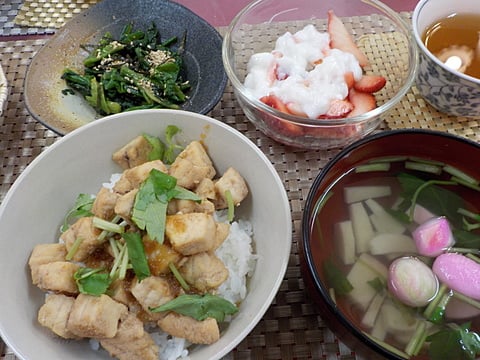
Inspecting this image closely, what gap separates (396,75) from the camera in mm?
1732

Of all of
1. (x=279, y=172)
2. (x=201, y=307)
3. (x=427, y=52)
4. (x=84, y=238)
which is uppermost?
(x=427, y=52)

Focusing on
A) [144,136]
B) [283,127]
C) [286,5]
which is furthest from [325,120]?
[286,5]

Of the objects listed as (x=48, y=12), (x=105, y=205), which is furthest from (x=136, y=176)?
(x=48, y=12)

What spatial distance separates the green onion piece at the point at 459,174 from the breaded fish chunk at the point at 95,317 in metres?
0.96

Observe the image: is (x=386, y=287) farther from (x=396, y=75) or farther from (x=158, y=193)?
(x=396, y=75)

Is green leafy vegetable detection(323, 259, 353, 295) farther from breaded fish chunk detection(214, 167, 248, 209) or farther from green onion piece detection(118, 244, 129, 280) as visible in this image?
green onion piece detection(118, 244, 129, 280)

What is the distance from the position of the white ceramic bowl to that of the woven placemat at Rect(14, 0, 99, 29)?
0.93 metres

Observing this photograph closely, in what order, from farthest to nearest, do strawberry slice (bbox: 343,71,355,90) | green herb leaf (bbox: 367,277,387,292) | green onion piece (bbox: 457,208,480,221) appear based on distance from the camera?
strawberry slice (bbox: 343,71,355,90)
green onion piece (bbox: 457,208,480,221)
green herb leaf (bbox: 367,277,387,292)

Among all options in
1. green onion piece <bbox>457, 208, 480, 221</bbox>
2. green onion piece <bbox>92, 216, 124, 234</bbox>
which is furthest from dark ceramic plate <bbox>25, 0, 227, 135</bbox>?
green onion piece <bbox>457, 208, 480, 221</bbox>

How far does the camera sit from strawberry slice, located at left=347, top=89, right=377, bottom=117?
63.1 inches

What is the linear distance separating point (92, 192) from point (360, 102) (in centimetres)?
93

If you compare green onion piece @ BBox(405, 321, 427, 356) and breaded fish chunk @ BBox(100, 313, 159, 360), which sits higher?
breaded fish chunk @ BBox(100, 313, 159, 360)

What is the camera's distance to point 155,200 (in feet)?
3.97

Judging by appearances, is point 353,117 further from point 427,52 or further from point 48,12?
point 48,12
